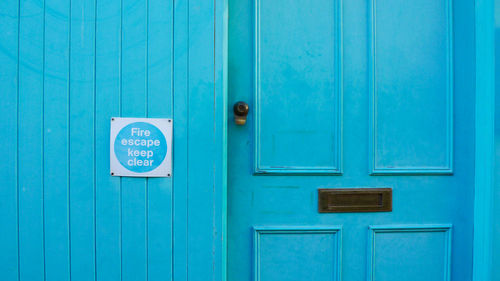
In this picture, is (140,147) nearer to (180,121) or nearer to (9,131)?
(180,121)

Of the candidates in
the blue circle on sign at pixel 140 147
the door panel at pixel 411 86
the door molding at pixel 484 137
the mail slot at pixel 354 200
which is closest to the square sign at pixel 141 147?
the blue circle on sign at pixel 140 147

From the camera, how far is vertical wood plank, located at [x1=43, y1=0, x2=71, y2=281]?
1.23 metres

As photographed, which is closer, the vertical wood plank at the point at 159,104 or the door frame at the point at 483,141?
the vertical wood plank at the point at 159,104

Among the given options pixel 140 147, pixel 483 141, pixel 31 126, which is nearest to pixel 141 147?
pixel 140 147

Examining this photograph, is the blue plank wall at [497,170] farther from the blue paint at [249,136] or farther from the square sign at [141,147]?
the square sign at [141,147]

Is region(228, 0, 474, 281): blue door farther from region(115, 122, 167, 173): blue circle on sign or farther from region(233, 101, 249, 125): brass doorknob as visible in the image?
region(115, 122, 167, 173): blue circle on sign

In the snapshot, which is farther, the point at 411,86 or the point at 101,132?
the point at 411,86

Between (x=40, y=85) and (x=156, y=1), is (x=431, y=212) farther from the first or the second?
(x=40, y=85)

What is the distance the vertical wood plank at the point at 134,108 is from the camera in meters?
1.25

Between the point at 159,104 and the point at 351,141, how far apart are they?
894 millimetres

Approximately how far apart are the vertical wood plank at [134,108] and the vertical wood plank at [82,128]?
128 millimetres

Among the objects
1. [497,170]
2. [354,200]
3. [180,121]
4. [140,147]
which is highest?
[180,121]

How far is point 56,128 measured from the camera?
48.8 inches

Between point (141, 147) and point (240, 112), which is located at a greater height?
point (240, 112)
